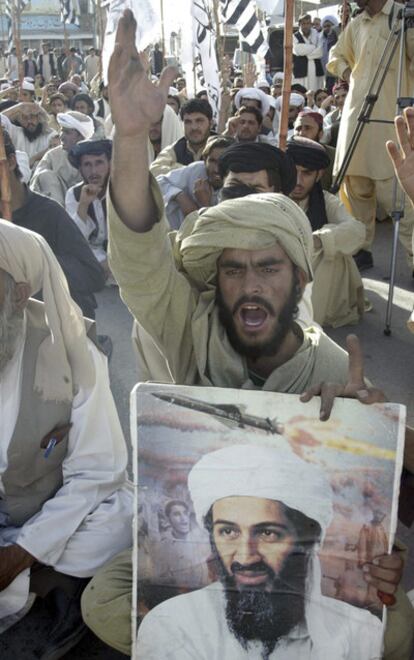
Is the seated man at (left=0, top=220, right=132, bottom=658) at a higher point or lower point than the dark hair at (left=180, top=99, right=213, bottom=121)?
lower

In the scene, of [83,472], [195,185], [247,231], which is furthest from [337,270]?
[247,231]

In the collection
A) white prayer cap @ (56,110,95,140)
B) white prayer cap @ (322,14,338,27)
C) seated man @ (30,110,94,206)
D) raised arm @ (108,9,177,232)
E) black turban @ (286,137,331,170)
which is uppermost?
raised arm @ (108,9,177,232)

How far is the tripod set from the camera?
181 inches

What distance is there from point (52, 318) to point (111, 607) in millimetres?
836

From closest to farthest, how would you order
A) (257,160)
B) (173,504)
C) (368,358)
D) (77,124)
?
(173,504), (257,160), (368,358), (77,124)

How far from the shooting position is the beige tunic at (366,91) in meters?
5.57

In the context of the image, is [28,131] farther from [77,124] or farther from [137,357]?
[137,357]

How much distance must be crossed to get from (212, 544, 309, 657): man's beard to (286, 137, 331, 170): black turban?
3.34 metres

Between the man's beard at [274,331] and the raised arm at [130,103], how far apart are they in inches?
17.6

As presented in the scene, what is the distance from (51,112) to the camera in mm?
12492

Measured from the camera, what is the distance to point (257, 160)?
12.4 feet

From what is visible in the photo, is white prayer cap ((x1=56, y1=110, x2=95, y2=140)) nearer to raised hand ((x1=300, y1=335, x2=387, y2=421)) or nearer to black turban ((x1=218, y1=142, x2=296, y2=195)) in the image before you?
black turban ((x1=218, y1=142, x2=296, y2=195))

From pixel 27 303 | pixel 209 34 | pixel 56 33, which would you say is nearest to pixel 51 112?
pixel 209 34

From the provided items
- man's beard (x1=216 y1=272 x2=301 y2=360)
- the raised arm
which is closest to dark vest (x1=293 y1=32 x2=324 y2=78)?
man's beard (x1=216 y1=272 x2=301 y2=360)
